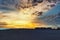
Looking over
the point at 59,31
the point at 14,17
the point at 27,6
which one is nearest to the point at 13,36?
the point at 14,17

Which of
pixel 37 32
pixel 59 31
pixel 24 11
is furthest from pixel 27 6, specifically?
pixel 59 31

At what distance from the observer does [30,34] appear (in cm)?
190

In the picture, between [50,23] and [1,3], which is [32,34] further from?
[1,3]

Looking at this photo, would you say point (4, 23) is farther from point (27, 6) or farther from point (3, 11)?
point (27, 6)

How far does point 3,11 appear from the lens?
1.98 meters

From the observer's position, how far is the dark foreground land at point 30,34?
6.07ft

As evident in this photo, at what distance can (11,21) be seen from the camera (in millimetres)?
1970

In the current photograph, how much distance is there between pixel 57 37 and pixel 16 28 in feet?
1.79

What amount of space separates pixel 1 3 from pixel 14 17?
0.25 meters

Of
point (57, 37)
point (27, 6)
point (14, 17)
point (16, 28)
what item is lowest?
point (57, 37)

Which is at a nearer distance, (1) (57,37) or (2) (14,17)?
(1) (57,37)

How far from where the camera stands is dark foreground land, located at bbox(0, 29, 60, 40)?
1.85 m

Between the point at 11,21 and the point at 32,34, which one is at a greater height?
the point at 11,21

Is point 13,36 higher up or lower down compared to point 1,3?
lower down
